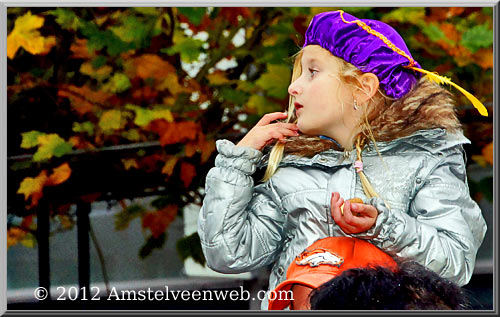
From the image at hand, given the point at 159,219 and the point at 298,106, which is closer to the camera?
the point at 298,106

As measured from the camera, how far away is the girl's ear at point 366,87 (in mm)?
1373

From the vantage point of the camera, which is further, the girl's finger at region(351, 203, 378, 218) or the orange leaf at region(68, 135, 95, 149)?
the orange leaf at region(68, 135, 95, 149)

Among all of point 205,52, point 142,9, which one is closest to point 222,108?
point 205,52

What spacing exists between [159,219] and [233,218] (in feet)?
3.23

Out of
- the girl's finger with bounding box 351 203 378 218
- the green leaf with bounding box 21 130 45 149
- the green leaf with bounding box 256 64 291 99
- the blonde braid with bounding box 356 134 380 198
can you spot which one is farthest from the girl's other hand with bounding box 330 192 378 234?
the green leaf with bounding box 21 130 45 149

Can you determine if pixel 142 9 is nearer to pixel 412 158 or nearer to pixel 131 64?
pixel 131 64

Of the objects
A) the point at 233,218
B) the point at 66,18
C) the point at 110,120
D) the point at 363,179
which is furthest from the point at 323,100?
the point at 66,18

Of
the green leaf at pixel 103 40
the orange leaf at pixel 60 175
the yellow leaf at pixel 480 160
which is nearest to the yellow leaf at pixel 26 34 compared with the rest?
the green leaf at pixel 103 40

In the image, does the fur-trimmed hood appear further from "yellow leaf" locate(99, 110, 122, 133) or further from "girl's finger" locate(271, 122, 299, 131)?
"yellow leaf" locate(99, 110, 122, 133)

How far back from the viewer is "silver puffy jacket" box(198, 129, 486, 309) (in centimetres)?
131

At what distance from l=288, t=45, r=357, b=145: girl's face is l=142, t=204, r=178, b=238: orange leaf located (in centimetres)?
100

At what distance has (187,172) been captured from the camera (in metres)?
2.27

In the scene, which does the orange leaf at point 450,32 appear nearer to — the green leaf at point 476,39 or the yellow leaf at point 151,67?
the green leaf at point 476,39

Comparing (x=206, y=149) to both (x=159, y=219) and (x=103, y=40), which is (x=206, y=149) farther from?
(x=103, y=40)
